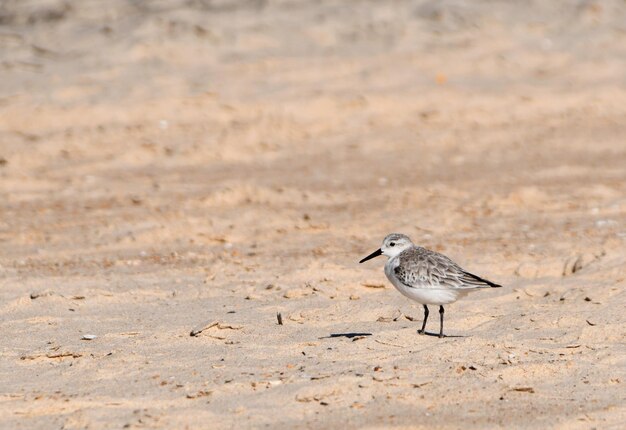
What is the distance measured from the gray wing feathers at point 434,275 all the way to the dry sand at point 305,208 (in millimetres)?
373

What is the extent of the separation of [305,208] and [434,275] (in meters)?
4.44

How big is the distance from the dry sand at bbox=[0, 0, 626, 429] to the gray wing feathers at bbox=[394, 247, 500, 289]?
1.22 feet

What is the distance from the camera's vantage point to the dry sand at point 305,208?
23.3 ft

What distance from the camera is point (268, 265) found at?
10.5 m

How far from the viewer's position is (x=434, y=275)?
8227 mm

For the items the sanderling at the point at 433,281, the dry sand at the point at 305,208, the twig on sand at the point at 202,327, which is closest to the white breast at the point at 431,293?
the sanderling at the point at 433,281

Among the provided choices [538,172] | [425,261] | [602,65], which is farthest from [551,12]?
[425,261]

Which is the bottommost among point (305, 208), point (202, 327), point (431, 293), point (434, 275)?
point (305, 208)

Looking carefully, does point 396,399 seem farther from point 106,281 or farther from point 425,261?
point 106,281

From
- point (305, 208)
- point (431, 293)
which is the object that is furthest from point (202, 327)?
point (305, 208)

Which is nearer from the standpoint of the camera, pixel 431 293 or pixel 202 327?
pixel 431 293

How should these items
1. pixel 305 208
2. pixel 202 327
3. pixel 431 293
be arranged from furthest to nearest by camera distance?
1. pixel 305 208
2. pixel 202 327
3. pixel 431 293

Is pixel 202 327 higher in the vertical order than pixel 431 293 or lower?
lower

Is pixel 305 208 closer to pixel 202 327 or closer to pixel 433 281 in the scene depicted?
pixel 202 327
